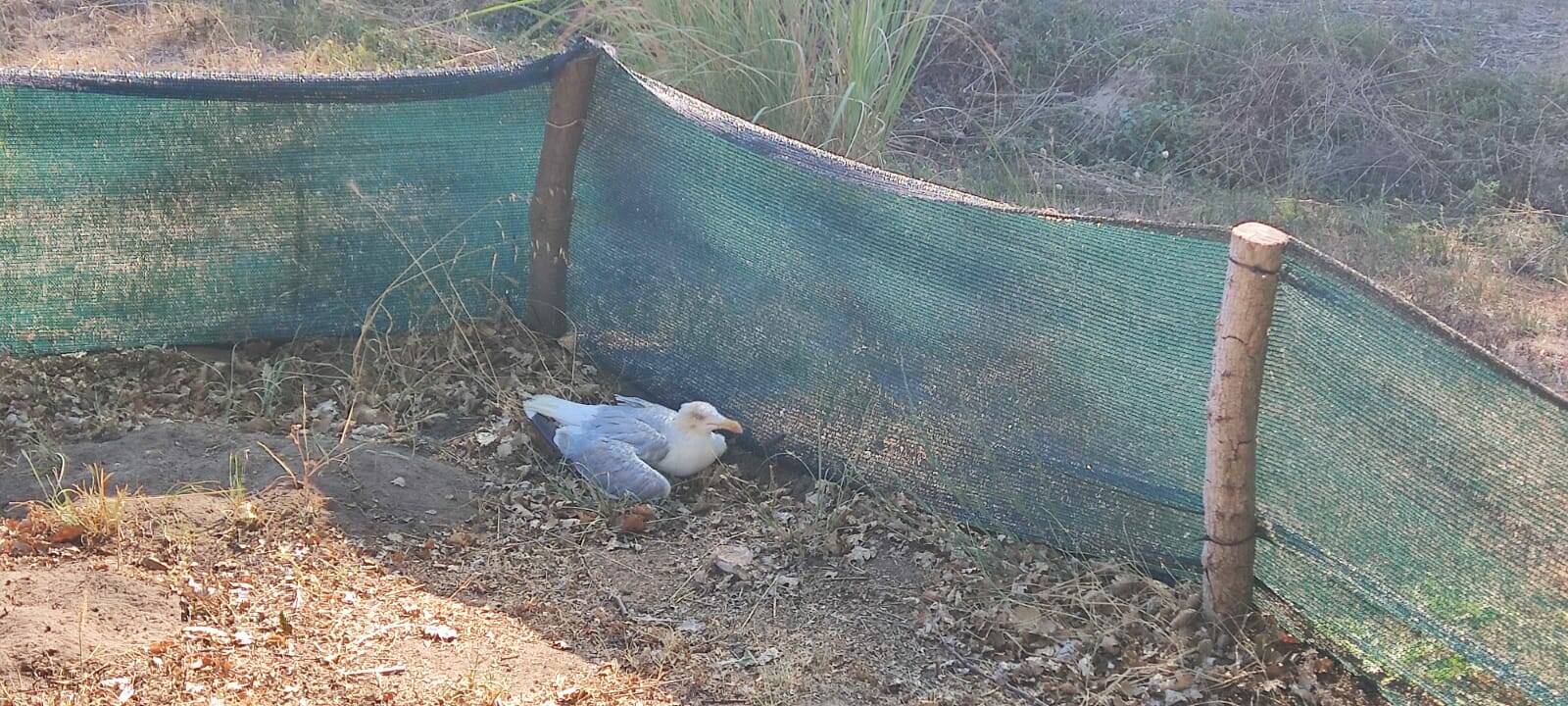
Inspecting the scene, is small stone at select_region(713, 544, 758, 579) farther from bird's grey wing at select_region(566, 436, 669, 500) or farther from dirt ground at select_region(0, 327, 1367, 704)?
bird's grey wing at select_region(566, 436, 669, 500)

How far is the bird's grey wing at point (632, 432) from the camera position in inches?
144

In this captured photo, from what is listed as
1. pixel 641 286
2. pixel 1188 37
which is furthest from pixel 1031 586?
pixel 1188 37

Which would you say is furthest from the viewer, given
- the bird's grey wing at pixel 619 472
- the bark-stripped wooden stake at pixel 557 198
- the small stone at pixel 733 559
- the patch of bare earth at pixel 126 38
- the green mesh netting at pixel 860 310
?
the patch of bare earth at pixel 126 38

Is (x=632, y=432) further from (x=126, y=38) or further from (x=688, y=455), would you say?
(x=126, y=38)

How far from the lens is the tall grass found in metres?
5.46

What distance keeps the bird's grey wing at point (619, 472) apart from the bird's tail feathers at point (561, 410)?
13cm

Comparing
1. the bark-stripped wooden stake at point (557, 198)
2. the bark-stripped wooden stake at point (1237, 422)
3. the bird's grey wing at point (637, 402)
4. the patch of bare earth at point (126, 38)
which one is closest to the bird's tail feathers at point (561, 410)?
the bird's grey wing at point (637, 402)

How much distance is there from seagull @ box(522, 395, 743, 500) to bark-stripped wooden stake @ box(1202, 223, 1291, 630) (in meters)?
1.32

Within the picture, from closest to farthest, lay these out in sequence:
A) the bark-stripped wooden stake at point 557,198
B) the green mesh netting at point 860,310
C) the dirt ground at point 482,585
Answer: the green mesh netting at point 860,310, the dirt ground at point 482,585, the bark-stripped wooden stake at point 557,198

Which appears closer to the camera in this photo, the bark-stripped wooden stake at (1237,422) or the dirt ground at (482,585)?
the bark-stripped wooden stake at (1237,422)

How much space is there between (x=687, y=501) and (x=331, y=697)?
121 cm

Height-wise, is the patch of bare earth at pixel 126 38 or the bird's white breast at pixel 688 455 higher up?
the bird's white breast at pixel 688 455

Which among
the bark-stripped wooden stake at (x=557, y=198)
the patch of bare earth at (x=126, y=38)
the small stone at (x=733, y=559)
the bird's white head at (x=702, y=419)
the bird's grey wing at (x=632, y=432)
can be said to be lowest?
the patch of bare earth at (x=126, y=38)

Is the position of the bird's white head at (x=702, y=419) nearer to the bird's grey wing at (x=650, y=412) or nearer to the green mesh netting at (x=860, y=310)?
the bird's grey wing at (x=650, y=412)
